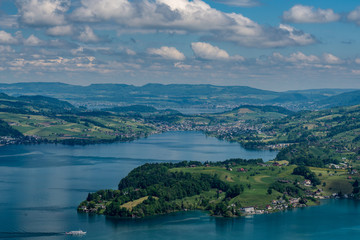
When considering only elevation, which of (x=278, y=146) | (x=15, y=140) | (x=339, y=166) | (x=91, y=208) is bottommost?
(x=91, y=208)

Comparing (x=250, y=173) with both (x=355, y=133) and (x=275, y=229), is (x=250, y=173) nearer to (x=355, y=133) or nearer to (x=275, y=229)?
(x=275, y=229)

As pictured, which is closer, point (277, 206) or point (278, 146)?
point (277, 206)

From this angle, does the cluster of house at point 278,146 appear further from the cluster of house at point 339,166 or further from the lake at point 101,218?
the lake at point 101,218

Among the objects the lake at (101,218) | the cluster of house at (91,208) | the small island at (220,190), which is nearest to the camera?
the lake at (101,218)

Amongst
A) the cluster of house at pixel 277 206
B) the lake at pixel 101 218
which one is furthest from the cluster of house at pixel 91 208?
the cluster of house at pixel 277 206

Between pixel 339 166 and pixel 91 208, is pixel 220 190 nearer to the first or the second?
pixel 91 208

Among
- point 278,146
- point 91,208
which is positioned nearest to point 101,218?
point 91,208

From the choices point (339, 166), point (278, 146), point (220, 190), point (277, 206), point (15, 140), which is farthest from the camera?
point (15, 140)

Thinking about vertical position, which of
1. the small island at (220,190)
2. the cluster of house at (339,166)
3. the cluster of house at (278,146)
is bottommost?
the small island at (220,190)
